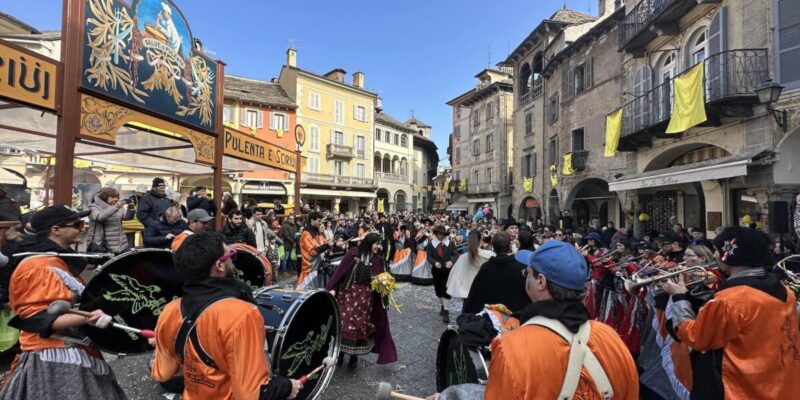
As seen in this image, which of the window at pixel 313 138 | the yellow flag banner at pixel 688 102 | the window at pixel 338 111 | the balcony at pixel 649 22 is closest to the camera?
the yellow flag banner at pixel 688 102

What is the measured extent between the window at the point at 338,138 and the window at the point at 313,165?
269 centimetres

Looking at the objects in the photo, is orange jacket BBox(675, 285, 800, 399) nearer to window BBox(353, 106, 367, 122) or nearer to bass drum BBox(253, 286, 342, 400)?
bass drum BBox(253, 286, 342, 400)

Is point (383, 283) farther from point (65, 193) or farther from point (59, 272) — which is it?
point (65, 193)

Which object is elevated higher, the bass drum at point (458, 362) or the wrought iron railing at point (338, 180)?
the wrought iron railing at point (338, 180)

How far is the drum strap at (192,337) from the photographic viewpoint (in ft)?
6.20

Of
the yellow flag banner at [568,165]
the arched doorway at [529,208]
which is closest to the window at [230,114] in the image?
the arched doorway at [529,208]

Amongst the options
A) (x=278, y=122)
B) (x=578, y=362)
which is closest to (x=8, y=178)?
(x=278, y=122)

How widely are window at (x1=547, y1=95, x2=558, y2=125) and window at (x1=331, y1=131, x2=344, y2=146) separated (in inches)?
771

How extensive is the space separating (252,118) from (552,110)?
848 inches

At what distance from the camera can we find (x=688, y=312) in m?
Answer: 2.71

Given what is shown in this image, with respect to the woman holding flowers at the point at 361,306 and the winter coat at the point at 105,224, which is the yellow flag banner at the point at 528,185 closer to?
the woman holding flowers at the point at 361,306

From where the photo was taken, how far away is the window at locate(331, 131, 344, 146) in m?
35.2

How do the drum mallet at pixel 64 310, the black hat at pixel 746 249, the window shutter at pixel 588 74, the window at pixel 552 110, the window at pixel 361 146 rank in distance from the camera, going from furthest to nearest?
1. the window at pixel 361 146
2. the window at pixel 552 110
3. the window shutter at pixel 588 74
4. the black hat at pixel 746 249
5. the drum mallet at pixel 64 310

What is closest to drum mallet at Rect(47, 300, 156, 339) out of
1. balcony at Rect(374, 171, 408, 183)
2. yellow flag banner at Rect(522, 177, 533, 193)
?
yellow flag banner at Rect(522, 177, 533, 193)
